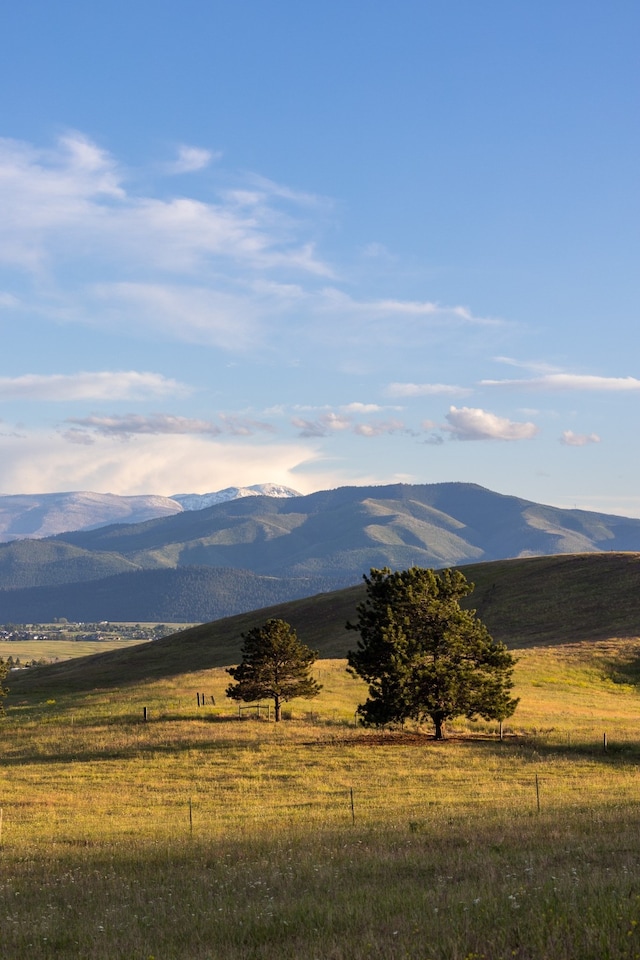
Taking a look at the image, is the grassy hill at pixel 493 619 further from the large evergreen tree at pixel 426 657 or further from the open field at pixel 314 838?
the large evergreen tree at pixel 426 657

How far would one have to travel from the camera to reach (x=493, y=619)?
4943 inches

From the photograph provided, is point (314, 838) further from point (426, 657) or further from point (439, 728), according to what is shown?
point (426, 657)

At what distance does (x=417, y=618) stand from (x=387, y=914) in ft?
139

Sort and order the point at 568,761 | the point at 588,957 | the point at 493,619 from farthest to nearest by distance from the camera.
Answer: the point at 493,619 → the point at 568,761 → the point at 588,957

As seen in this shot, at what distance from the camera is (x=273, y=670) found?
205ft

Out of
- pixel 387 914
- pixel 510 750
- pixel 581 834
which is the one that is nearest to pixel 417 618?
pixel 510 750

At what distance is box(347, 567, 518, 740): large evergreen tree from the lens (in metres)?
52.0

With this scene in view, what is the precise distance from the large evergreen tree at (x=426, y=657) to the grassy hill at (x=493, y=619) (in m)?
51.4

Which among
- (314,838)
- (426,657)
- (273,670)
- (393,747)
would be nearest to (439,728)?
(426,657)

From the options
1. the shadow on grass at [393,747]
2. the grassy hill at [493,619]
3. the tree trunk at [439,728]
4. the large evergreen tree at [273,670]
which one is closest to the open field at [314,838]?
the shadow on grass at [393,747]

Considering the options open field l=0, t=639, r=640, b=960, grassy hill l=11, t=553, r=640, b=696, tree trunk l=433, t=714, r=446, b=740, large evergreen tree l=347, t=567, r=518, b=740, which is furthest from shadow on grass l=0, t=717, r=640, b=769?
grassy hill l=11, t=553, r=640, b=696

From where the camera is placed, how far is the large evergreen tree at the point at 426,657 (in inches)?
2046

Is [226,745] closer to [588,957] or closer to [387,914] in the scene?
[387,914]

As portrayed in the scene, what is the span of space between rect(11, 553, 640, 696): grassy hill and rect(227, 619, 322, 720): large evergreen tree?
152ft
